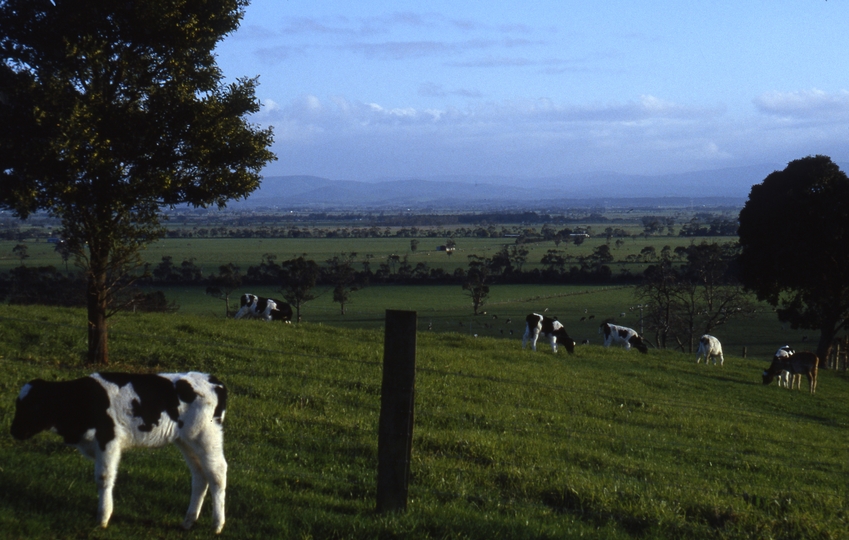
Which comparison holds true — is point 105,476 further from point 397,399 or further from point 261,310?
point 261,310

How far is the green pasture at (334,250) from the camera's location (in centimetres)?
9212

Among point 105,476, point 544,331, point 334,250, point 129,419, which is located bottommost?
point 334,250

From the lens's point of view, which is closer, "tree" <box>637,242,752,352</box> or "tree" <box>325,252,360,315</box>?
"tree" <box>637,242,752,352</box>

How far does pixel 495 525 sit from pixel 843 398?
2318 centimetres

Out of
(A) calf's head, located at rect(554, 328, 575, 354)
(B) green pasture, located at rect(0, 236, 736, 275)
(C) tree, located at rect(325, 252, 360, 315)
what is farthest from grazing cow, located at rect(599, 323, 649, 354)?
(B) green pasture, located at rect(0, 236, 736, 275)

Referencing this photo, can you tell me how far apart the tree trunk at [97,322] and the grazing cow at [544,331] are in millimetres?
16917

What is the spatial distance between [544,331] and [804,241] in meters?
15.2

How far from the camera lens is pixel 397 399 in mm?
7184

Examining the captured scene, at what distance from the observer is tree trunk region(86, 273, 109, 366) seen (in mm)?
14875

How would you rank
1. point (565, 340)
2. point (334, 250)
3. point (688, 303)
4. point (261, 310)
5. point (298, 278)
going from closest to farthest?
point (565, 340) < point (261, 310) < point (688, 303) < point (298, 278) < point (334, 250)

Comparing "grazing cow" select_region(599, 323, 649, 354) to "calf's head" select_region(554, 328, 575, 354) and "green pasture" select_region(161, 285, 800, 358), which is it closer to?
"calf's head" select_region(554, 328, 575, 354)

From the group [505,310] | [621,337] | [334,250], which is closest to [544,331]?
[621,337]

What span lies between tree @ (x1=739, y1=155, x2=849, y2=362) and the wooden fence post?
3416 centimetres

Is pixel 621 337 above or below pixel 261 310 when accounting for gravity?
below
